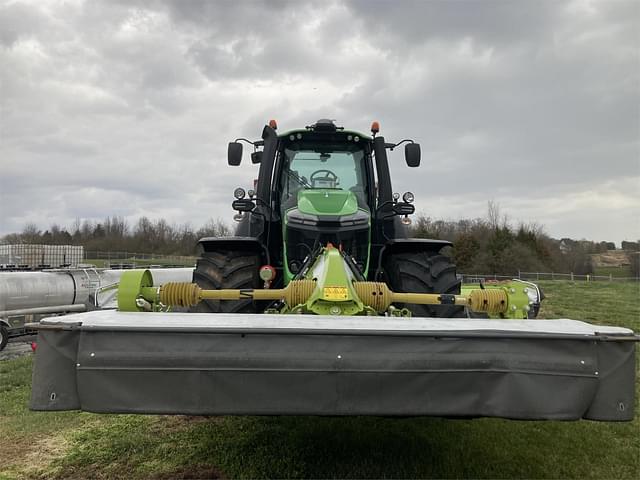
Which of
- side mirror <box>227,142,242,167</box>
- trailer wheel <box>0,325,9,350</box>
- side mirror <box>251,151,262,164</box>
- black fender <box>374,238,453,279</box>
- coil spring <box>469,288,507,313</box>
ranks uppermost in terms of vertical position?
side mirror <box>251,151,262,164</box>

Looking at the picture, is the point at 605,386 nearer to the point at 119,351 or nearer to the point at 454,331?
the point at 454,331

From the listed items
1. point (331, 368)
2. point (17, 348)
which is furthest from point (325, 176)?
point (17, 348)

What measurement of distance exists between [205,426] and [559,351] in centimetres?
308

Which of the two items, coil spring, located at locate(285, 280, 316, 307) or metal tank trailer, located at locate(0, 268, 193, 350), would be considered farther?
metal tank trailer, located at locate(0, 268, 193, 350)

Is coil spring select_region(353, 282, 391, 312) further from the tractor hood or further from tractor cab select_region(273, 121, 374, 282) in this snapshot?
the tractor hood

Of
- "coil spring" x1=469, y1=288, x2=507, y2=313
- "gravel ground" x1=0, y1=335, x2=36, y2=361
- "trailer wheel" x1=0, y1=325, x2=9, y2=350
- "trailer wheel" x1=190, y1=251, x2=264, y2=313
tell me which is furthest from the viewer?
"trailer wheel" x1=0, y1=325, x2=9, y2=350

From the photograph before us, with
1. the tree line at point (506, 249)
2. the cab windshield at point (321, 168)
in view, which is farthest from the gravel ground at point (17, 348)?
the tree line at point (506, 249)

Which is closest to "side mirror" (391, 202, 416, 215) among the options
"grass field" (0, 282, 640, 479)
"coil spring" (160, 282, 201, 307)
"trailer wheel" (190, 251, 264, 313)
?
"trailer wheel" (190, 251, 264, 313)

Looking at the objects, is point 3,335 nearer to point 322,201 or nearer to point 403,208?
point 322,201

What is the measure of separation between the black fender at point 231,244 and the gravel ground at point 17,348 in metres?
5.17

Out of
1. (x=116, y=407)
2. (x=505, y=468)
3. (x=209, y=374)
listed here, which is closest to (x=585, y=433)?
(x=505, y=468)

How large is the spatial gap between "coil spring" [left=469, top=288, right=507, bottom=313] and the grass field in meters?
1.12

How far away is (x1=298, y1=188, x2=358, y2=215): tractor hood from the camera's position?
4.53m

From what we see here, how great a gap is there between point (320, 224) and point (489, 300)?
1606mm
